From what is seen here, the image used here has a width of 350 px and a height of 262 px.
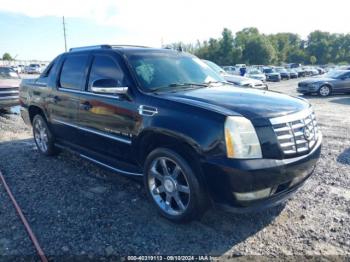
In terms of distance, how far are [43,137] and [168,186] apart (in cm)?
343

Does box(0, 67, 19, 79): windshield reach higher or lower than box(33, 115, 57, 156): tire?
higher

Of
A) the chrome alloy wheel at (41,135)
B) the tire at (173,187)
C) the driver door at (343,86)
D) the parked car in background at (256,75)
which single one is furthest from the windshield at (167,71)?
the parked car in background at (256,75)

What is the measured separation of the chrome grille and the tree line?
156 feet

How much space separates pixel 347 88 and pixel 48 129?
16664 mm

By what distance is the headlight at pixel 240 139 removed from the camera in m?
2.80

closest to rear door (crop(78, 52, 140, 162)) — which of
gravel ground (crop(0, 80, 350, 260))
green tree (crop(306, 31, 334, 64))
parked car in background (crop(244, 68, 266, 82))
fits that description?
gravel ground (crop(0, 80, 350, 260))

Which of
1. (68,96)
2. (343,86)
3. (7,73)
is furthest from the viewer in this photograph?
(343,86)

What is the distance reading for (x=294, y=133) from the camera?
305 cm

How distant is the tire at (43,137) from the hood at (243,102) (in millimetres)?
3028

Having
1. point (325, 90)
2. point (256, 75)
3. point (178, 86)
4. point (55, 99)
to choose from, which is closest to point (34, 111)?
point (55, 99)

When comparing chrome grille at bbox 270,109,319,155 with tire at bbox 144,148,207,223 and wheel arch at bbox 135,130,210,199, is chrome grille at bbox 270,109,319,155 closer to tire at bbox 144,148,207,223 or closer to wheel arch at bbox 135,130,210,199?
wheel arch at bbox 135,130,210,199

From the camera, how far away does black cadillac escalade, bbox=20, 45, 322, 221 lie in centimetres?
284

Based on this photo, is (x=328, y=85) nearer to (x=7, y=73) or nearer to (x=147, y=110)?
(x=7, y=73)

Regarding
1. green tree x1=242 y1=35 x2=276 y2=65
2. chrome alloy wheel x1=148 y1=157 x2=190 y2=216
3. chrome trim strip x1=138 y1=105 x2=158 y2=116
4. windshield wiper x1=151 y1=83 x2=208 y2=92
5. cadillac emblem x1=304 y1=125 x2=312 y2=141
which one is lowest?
chrome alloy wheel x1=148 y1=157 x2=190 y2=216
